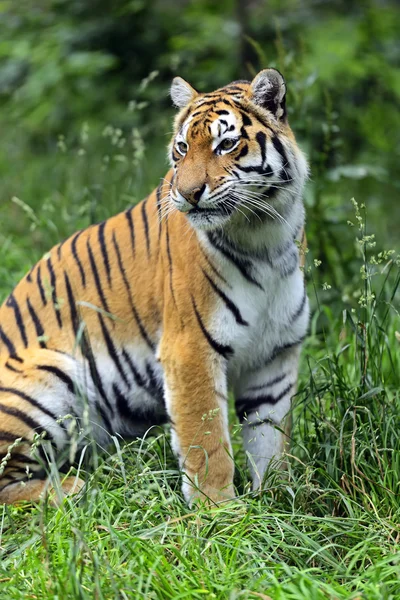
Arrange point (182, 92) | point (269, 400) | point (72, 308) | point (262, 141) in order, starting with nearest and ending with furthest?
point (262, 141)
point (182, 92)
point (269, 400)
point (72, 308)

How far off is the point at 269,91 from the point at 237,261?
74 centimetres

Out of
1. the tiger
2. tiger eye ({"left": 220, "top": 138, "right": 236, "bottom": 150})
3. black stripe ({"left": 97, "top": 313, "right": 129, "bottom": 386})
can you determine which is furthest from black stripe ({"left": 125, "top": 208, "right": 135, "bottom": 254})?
tiger eye ({"left": 220, "top": 138, "right": 236, "bottom": 150})

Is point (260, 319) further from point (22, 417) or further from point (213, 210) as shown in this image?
point (22, 417)

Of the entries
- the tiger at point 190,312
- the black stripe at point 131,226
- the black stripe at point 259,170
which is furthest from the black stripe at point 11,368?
the black stripe at point 259,170

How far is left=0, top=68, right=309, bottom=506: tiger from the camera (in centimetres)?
370

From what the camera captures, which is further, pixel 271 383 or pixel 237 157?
pixel 271 383

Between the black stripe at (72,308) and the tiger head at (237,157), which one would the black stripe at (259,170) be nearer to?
the tiger head at (237,157)

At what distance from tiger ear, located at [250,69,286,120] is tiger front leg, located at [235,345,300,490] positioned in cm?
111

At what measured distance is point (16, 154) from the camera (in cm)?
877

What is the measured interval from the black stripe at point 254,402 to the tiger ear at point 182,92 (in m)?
1.40

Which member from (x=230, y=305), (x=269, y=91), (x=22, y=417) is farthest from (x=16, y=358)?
(x=269, y=91)

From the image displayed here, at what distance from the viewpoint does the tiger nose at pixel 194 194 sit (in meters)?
3.54

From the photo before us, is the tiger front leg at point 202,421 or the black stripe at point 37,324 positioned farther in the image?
the black stripe at point 37,324

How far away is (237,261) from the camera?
3.85 metres
